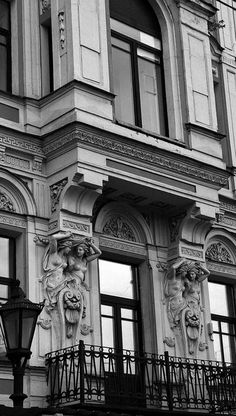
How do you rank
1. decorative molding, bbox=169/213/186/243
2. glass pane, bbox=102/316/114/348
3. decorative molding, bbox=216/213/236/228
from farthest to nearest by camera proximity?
decorative molding, bbox=216/213/236/228 → decorative molding, bbox=169/213/186/243 → glass pane, bbox=102/316/114/348

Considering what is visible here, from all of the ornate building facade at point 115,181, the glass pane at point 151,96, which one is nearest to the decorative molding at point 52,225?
the ornate building facade at point 115,181

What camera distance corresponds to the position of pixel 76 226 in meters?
17.4

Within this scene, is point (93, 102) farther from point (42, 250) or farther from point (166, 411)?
point (166, 411)

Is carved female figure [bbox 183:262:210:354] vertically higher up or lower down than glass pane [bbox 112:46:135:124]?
lower down

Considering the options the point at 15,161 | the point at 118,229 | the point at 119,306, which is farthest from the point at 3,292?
the point at 118,229

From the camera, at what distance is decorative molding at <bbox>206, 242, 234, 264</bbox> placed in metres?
20.9

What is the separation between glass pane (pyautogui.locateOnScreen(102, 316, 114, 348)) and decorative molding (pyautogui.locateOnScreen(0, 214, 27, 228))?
2.53 metres

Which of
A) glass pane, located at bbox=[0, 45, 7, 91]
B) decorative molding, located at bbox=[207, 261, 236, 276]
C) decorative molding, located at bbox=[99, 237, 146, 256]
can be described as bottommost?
decorative molding, located at bbox=[99, 237, 146, 256]

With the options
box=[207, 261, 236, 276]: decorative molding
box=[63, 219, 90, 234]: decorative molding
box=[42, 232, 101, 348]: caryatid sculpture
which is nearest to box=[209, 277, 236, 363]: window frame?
box=[207, 261, 236, 276]: decorative molding

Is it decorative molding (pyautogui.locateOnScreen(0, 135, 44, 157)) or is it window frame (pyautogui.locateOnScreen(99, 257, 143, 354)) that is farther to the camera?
window frame (pyautogui.locateOnScreen(99, 257, 143, 354))

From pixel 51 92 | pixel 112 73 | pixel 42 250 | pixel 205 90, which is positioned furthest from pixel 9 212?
pixel 205 90

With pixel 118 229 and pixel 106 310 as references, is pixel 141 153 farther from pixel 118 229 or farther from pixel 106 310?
pixel 106 310

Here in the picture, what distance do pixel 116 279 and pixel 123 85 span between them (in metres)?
4.16

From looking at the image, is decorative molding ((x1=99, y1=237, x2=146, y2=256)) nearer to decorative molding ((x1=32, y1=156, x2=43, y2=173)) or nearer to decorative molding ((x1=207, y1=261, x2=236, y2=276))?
decorative molding ((x1=32, y1=156, x2=43, y2=173))
